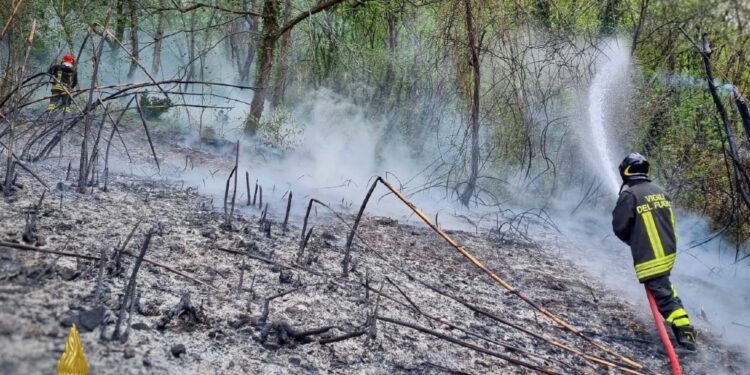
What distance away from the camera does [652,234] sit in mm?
4699

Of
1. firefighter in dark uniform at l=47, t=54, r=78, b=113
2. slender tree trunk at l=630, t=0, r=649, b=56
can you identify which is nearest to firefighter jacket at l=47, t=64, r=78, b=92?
firefighter in dark uniform at l=47, t=54, r=78, b=113

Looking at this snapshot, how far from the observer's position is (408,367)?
338 centimetres

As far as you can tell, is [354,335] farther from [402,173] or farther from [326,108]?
[326,108]

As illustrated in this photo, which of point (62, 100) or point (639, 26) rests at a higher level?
point (639, 26)

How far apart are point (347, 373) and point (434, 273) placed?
2.17 m

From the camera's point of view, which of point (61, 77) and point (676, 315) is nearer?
point (676, 315)

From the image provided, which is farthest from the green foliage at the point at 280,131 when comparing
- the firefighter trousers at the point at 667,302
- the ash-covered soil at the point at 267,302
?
the firefighter trousers at the point at 667,302

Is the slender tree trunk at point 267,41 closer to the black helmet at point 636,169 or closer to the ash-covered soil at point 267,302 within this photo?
the ash-covered soil at point 267,302

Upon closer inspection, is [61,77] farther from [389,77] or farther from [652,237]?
[652,237]

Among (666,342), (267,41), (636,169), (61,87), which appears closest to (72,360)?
(61,87)

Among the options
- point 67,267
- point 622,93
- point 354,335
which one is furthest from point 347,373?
point 622,93

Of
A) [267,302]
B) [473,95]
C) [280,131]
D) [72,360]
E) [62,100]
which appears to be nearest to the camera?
[72,360]

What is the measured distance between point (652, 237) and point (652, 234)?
2cm

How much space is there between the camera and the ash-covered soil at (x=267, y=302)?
294 cm
